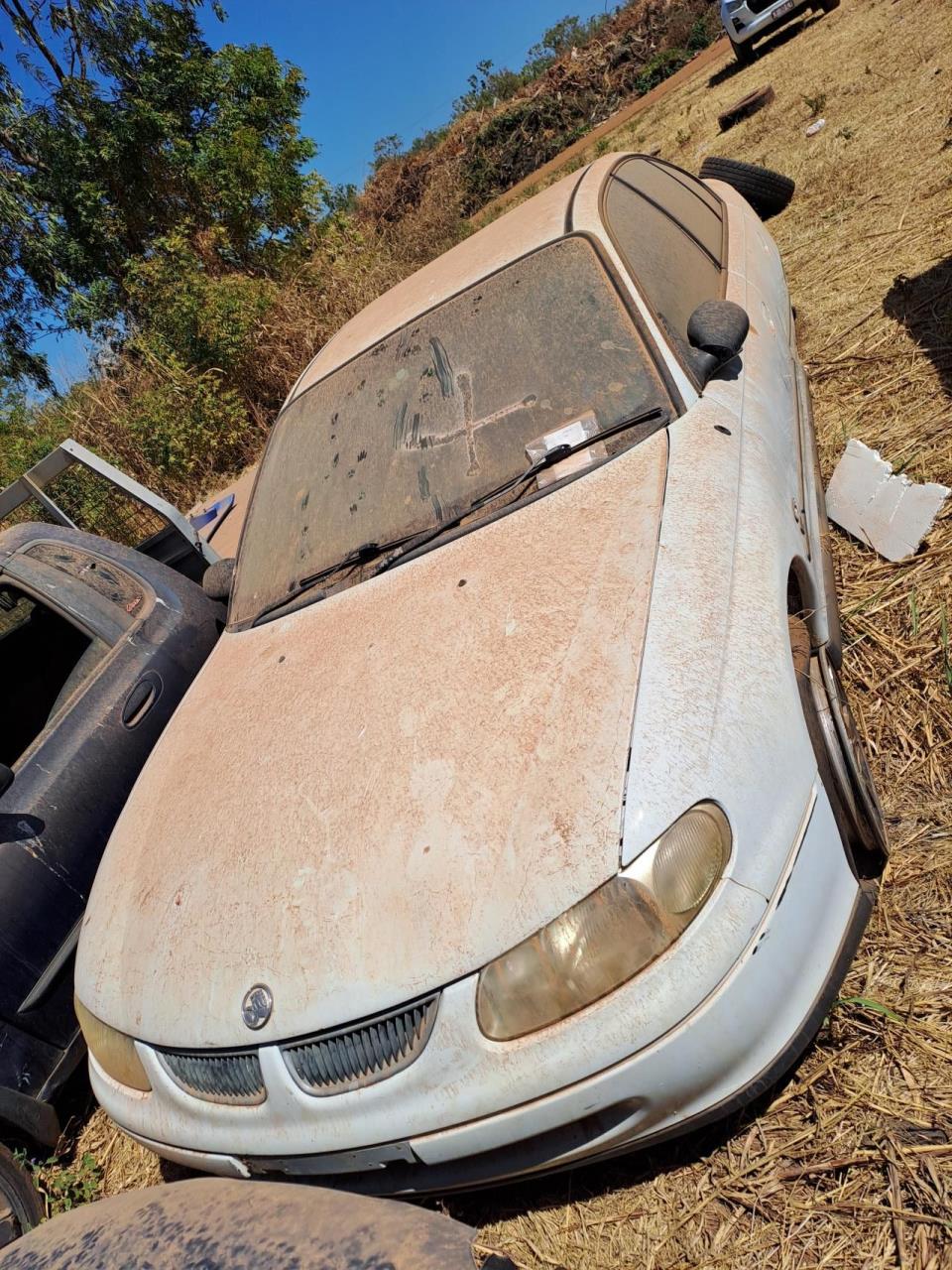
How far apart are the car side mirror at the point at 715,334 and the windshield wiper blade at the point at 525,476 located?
265 millimetres

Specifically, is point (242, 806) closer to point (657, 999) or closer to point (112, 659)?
point (657, 999)

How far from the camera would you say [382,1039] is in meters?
1.68

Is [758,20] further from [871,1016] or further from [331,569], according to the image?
[871,1016]

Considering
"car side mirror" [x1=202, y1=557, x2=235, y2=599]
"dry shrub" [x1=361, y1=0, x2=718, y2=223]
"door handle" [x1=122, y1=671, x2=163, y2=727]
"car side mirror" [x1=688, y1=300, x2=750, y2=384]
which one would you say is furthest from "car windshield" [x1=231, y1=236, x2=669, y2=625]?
"dry shrub" [x1=361, y1=0, x2=718, y2=223]

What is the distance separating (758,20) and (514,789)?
Result: 44.2ft

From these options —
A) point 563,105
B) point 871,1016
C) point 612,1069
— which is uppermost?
point 563,105

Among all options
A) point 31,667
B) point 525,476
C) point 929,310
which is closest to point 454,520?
point 525,476

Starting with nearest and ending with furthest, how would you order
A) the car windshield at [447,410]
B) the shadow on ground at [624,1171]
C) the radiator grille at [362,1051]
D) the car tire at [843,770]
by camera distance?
the radiator grille at [362,1051] → the shadow on ground at [624,1171] → the car tire at [843,770] → the car windshield at [447,410]

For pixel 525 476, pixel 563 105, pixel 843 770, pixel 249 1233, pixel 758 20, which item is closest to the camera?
pixel 249 1233

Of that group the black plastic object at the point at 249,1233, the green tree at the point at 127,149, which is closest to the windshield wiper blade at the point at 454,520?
the black plastic object at the point at 249,1233

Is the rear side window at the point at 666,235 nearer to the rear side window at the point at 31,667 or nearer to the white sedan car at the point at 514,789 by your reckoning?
the white sedan car at the point at 514,789

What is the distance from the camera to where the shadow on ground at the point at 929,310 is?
3.74 metres

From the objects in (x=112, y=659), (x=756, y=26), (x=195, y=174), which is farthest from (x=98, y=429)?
(x=756, y=26)

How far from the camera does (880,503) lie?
3102mm
